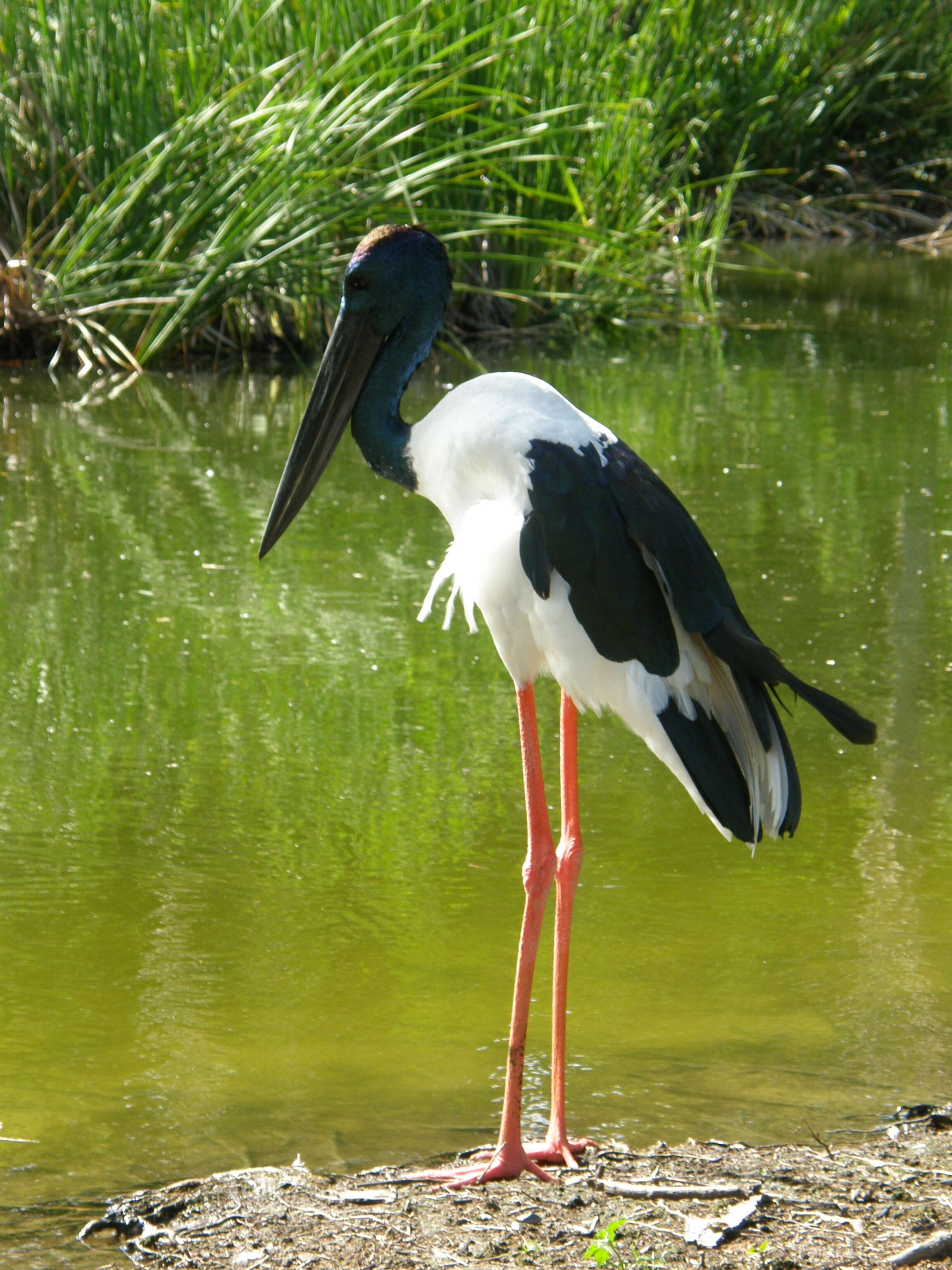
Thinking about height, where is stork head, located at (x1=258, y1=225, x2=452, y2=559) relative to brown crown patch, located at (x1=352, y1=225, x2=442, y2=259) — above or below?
below

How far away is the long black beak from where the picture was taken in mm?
2947

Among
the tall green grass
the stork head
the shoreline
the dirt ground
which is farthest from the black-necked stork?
the tall green grass

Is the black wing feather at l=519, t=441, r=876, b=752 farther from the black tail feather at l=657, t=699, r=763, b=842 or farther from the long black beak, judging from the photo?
the long black beak

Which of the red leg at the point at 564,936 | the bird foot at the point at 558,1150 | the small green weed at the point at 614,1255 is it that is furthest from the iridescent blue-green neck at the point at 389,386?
the small green weed at the point at 614,1255

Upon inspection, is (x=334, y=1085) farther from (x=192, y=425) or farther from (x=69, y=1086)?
(x=192, y=425)

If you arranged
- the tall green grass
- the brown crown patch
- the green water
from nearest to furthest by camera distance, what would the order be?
the green water < the brown crown patch < the tall green grass

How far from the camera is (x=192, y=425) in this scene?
7.25m

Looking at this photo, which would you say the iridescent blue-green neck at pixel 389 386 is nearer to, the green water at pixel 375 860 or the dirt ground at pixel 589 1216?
the green water at pixel 375 860

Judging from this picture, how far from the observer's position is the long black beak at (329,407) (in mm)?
2947

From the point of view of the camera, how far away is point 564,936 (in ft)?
8.95

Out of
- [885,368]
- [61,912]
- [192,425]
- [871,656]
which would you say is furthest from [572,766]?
[885,368]

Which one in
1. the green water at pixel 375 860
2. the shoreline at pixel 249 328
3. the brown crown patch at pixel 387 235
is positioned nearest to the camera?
the green water at pixel 375 860

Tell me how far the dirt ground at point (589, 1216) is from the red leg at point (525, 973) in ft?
0.10

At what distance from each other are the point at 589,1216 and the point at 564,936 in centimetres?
53
